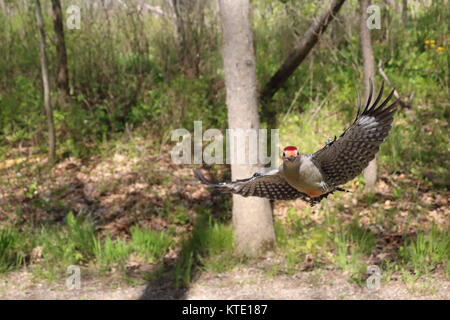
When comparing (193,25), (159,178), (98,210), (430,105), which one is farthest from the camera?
(193,25)

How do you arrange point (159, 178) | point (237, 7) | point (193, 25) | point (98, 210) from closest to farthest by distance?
point (237, 7)
point (98, 210)
point (159, 178)
point (193, 25)

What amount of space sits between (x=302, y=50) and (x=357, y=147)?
4.41 meters

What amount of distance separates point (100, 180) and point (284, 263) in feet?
9.54

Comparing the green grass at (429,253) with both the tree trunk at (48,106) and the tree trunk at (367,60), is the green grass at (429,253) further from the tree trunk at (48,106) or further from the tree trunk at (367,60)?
the tree trunk at (48,106)

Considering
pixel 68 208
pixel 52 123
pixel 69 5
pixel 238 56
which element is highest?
pixel 69 5

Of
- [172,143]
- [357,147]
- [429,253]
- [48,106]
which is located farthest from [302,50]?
[357,147]

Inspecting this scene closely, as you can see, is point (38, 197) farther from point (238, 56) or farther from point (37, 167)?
point (238, 56)

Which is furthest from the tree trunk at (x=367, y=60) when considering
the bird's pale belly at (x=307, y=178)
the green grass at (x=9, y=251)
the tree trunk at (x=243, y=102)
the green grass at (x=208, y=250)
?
the green grass at (x=9, y=251)

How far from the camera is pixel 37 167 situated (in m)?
7.45

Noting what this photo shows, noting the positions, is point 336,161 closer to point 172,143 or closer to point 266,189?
point 266,189

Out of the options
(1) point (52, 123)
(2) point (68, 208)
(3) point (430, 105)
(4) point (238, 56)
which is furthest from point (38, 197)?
(3) point (430, 105)

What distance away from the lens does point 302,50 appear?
6945 mm

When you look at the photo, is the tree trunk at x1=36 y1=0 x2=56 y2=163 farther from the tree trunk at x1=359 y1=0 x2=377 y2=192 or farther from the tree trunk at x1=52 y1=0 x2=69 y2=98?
the tree trunk at x1=359 y1=0 x2=377 y2=192

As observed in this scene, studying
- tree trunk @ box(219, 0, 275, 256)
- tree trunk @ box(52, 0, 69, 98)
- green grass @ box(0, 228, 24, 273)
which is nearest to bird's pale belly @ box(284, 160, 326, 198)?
tree trunk @ box(219, 0, 275, 256)
